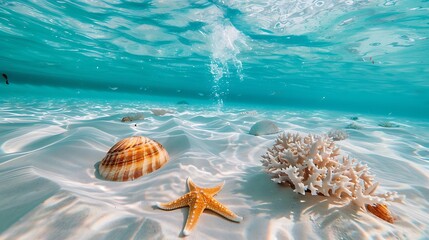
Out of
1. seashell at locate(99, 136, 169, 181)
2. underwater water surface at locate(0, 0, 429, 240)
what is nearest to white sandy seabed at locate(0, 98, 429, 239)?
underwater water surface at locate(0, 0, 429, 240)

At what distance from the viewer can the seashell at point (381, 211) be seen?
2285mm

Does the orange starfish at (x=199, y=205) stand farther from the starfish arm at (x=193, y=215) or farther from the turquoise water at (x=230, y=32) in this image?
the turquoise water at (x=230, y=32)

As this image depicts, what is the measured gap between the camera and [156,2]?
13.0 meters

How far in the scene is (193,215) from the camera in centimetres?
203

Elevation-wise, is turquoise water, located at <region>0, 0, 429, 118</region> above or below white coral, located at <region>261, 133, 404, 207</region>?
above

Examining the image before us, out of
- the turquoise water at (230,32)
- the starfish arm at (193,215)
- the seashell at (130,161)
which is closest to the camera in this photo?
the starfish arm at (193,215)

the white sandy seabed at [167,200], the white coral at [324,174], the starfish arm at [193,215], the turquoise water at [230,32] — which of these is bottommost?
the white sandy seabed at [167,200]

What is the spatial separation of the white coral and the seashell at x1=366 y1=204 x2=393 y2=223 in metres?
0.10

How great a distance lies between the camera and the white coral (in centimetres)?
232

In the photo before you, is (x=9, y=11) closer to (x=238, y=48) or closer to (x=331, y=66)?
(x=238, y=48)

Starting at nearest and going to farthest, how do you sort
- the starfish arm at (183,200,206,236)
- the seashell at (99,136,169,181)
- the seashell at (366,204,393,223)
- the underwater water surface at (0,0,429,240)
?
1. the starfish arm at (183,200,206,236)
2. the underwater water surface at (0,0,429,240)
3. the seashell at (366,204,393,223)
4. the seashell at (99,136,169,181)

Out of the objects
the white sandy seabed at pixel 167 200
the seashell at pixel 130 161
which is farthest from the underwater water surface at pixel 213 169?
the seashell at pixel 130 161

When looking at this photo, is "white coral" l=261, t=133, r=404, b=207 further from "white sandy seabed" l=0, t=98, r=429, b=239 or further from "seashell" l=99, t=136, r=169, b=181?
"seashell" l=99, t=136, r=169, b=181

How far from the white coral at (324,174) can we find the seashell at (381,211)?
4.1 inches
